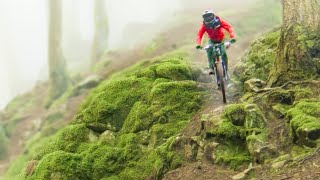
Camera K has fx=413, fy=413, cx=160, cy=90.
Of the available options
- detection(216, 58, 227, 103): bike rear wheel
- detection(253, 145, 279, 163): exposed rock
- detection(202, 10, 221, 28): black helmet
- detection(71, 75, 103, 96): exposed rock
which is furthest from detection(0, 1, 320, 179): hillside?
detection(71, 75, 103, 96): exposed rock

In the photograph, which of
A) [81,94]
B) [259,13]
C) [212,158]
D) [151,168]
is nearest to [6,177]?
[81,94]

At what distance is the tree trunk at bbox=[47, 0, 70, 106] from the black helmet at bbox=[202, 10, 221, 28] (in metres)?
15.3

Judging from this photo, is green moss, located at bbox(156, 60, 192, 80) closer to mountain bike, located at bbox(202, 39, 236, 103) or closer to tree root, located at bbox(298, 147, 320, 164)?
mountain bike, located at bbox(202, 39, 236, 103)

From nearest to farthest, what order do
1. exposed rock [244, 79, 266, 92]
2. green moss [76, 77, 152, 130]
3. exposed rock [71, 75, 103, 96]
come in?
exposed rock [244, 79, 266, 92] → green moss [76, 77, 152, 130] → exposed rock [71, 75, 103, 96]

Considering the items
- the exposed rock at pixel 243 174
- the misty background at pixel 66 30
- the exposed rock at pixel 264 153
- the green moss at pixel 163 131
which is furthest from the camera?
the misty background at pixel 66 30

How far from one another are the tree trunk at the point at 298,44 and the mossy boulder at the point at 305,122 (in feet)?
3.48

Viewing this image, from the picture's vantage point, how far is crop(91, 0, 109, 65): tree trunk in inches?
1145

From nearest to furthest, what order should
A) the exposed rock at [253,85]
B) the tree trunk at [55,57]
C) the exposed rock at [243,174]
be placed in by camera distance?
the exposed rock at [243,174] → the exposed rock at [253,85] → the tree trunk at [55,57]

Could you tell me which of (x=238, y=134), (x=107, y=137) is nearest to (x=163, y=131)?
(x=107, y=137)

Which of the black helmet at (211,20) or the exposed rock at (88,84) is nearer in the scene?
the black helmet at (211,20)

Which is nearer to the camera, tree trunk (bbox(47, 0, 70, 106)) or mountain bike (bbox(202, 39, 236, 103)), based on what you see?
mountain bike (bbox(202, 39, 236, 103))

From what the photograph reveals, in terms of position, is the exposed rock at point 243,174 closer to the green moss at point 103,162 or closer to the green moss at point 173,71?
the green moss at point 103,162

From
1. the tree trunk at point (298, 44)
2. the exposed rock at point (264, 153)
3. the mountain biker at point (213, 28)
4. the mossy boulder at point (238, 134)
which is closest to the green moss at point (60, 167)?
the mossy boulder at point (238, 134)

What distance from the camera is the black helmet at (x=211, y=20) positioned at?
28.2ft
